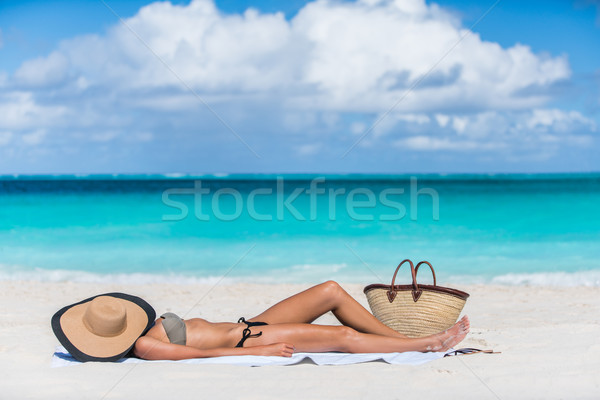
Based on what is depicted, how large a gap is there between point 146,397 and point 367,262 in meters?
7.36

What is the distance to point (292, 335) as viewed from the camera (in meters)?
3.64

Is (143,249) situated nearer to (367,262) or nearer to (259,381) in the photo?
(367,262)

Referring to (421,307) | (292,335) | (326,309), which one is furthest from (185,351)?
(421,307)

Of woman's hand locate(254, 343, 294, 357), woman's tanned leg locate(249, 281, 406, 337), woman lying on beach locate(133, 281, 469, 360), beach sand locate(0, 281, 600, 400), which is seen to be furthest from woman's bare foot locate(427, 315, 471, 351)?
woman's hand locate(254, 343, 294, 357)

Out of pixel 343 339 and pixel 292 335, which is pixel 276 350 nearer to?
pixel 292 335

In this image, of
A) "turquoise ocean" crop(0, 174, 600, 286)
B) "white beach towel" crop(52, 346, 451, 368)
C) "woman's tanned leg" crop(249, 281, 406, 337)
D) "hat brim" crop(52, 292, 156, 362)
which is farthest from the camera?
"turquoise ocean" crop(0, 174, 600, 286)

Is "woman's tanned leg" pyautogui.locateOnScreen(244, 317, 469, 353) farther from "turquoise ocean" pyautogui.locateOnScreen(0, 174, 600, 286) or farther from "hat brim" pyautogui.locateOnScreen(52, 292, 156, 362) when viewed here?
"turquoise ocean" pyautogui.locateOnScreen(0, 174, 600, 286)

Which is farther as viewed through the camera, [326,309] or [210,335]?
[326,309]

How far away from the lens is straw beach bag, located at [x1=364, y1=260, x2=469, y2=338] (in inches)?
151

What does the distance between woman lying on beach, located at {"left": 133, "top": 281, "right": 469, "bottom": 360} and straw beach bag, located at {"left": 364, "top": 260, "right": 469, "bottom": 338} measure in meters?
0.20

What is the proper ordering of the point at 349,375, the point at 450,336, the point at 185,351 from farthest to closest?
the point at 450,336 → the point at 185,351 → the point at 349,375

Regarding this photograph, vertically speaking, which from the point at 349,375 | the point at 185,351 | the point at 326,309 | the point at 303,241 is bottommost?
the point at 349,375

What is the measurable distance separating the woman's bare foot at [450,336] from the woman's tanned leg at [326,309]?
0.74 feet

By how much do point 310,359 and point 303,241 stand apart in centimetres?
867
